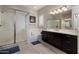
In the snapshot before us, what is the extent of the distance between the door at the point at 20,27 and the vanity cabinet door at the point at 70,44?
72 centimetres

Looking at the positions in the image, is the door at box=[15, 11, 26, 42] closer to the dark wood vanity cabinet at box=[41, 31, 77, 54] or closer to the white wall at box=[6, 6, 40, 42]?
the white wall at box=[6, 6, 40, 42]

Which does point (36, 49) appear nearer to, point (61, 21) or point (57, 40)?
point (57, 40)

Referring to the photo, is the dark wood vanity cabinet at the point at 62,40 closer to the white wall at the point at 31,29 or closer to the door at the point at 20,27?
the white wall at the point at 31,29

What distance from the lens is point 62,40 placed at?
1568 millimetres

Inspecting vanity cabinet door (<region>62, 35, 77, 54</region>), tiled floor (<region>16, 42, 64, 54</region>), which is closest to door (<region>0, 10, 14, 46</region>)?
tiled floor (<region>16, 42, 64, 54</region>)

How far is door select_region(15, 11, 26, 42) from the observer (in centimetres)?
154

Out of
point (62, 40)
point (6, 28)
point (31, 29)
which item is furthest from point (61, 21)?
point (6, 28)

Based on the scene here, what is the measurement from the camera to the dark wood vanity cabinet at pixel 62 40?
4.83 feet

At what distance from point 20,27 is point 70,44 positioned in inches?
35.7

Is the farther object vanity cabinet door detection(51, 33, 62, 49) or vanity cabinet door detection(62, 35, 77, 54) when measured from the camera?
vanity cabinet door detection(51, 33, 62, 49)
